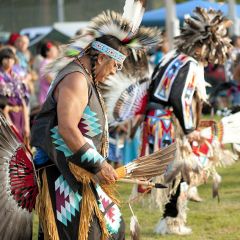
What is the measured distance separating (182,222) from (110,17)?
231 centimetres

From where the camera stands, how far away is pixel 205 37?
18.8 ft

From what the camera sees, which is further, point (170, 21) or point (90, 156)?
point (170, 21)

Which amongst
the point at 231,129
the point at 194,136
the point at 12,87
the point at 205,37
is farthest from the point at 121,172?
the point at 12,87

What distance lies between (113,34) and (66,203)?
84 cm

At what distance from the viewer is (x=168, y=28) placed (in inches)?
581

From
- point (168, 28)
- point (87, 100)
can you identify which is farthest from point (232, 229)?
point (168, 28)

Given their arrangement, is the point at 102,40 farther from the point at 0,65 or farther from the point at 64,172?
the point at 0,65

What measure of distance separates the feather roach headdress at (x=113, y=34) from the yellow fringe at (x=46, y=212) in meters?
0.62

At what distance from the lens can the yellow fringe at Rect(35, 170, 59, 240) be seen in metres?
3.82

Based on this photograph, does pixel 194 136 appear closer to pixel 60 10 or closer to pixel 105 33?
pixel 105 33

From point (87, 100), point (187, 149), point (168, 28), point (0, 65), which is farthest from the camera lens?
point (168, 28)

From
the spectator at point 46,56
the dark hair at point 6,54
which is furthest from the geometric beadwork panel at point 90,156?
the spectator at point 46,56

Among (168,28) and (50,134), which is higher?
(50,134)

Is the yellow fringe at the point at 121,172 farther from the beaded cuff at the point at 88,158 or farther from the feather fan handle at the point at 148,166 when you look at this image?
the beaded cuff at the point at 88,158
